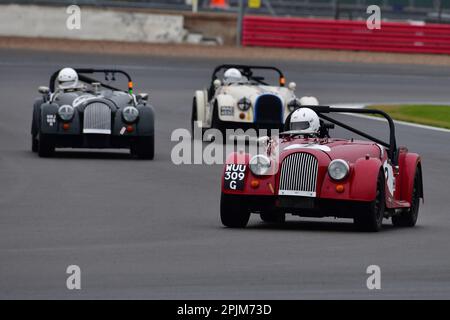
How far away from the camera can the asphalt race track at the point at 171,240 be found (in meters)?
9.89

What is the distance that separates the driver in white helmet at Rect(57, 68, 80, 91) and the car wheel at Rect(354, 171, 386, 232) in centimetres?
939

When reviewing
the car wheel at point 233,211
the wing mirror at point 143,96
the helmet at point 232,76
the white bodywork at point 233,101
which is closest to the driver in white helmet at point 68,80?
the wing mirror at point 143,96

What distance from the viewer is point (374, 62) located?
157ft

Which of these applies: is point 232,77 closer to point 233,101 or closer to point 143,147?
point 233,101

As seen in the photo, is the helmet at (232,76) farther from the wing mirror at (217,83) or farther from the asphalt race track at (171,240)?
the asphalt race track at (171,240)

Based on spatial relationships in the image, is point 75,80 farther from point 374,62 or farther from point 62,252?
point 374,62

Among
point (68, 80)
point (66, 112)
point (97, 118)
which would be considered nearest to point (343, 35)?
point (68, 80)

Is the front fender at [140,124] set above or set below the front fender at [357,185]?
below

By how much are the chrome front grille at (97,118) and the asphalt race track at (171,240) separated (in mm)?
454

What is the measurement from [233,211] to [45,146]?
26.3ft

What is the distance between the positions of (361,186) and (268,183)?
837mm

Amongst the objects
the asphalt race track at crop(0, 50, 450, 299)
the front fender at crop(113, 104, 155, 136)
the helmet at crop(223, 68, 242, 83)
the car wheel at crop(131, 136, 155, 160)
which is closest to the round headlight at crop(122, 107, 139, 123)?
the front fender at crop(113, 104, 155, 136)

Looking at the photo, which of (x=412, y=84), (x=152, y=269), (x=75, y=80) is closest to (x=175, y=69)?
(x=412, y=84)

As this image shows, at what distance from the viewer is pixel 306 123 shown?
14.4 meters
